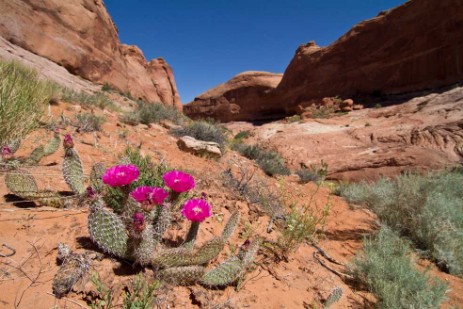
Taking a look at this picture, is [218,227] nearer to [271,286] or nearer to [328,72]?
[271,286]

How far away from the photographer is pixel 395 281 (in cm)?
216

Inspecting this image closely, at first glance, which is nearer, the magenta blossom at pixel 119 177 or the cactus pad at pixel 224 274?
the magenta blossom at pixel 119 177

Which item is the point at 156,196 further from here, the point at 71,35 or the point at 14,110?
the point at 71,35

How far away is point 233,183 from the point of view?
3.95 meters

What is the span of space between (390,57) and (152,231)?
27142 millimetres

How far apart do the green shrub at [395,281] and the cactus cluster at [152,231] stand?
1243 millimetres

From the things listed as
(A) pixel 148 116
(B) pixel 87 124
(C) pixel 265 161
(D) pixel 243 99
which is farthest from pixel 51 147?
(D) pixel 243 99

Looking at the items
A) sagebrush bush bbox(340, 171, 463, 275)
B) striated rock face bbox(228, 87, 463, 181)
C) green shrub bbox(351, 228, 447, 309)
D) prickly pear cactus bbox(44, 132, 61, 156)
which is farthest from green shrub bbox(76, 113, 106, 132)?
striated rock face bbox(228, 87, 463, 181)

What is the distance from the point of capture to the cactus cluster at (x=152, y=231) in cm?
162

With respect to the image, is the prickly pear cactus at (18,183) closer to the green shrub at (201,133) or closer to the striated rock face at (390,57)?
the green shrub at (201,133)

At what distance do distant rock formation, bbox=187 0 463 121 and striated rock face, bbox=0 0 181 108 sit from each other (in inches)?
727

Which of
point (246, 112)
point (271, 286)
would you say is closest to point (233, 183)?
point (271, 286)

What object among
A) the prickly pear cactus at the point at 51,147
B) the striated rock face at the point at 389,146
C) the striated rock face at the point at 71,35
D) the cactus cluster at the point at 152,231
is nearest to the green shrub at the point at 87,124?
the prickly pear cactus at the point at 51,147

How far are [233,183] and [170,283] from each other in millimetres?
2317
